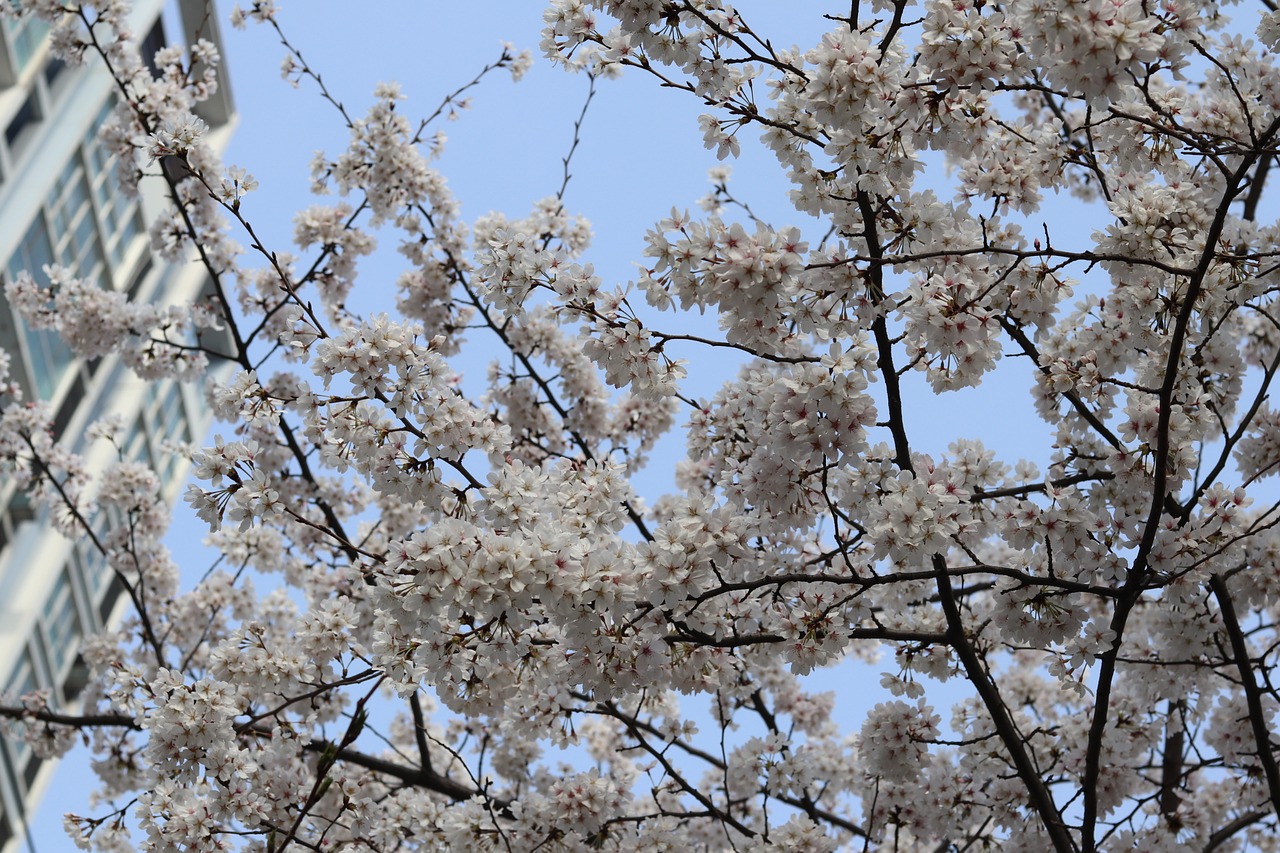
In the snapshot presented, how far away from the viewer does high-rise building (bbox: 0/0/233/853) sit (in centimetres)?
2197

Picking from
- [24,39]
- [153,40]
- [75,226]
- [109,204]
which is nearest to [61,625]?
[75,226]

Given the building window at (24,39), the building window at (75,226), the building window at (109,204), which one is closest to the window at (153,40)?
the building window at (109,204)

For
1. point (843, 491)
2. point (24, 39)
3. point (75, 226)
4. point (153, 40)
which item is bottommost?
point (843, 491)

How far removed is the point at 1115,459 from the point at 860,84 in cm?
186

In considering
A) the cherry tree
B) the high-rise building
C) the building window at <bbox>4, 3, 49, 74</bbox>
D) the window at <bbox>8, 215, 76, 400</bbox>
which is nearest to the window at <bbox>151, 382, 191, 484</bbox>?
the high-rise building

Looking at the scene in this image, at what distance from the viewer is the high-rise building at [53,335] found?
72.1 feet

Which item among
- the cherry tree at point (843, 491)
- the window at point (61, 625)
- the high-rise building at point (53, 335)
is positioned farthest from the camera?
the window at point (61, 625)

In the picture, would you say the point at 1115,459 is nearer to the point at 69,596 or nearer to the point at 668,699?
the point at 668,699

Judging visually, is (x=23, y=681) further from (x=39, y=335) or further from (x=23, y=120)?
(x=23, y=120)

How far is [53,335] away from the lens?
23750 millimetres

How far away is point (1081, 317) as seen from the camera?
15.0 feet

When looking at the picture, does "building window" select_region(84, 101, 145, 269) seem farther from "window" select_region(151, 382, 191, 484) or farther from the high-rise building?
"window" select_region(151, 382, 191, 484)

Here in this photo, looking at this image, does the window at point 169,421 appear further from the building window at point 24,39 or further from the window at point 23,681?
the building window at point 24,39

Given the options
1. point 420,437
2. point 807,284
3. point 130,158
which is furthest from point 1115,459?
point 130,158
